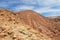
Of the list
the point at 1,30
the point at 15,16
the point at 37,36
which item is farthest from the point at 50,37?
the point at 1,30

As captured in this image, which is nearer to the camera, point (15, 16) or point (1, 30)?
point (1, 30)

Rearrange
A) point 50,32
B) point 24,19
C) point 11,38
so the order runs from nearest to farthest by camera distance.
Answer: point 11,38
point 24,19
point 50,32

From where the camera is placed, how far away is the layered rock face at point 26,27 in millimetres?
23809

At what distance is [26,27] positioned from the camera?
25.6 metres

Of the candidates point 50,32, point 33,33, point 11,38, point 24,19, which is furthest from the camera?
point 50,32

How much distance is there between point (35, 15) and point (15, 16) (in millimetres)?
4218

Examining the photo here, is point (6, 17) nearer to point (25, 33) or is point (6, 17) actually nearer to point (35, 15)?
point (25, 33)

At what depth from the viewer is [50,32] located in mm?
29688

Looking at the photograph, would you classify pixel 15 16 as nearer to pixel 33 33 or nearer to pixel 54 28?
pixel 33 33

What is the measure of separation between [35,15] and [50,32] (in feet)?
10.6

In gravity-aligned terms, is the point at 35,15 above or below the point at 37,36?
above

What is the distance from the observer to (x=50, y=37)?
28453 millimetres

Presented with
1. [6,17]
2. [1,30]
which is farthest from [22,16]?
[1,30]

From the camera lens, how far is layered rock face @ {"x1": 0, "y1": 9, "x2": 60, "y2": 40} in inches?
937
